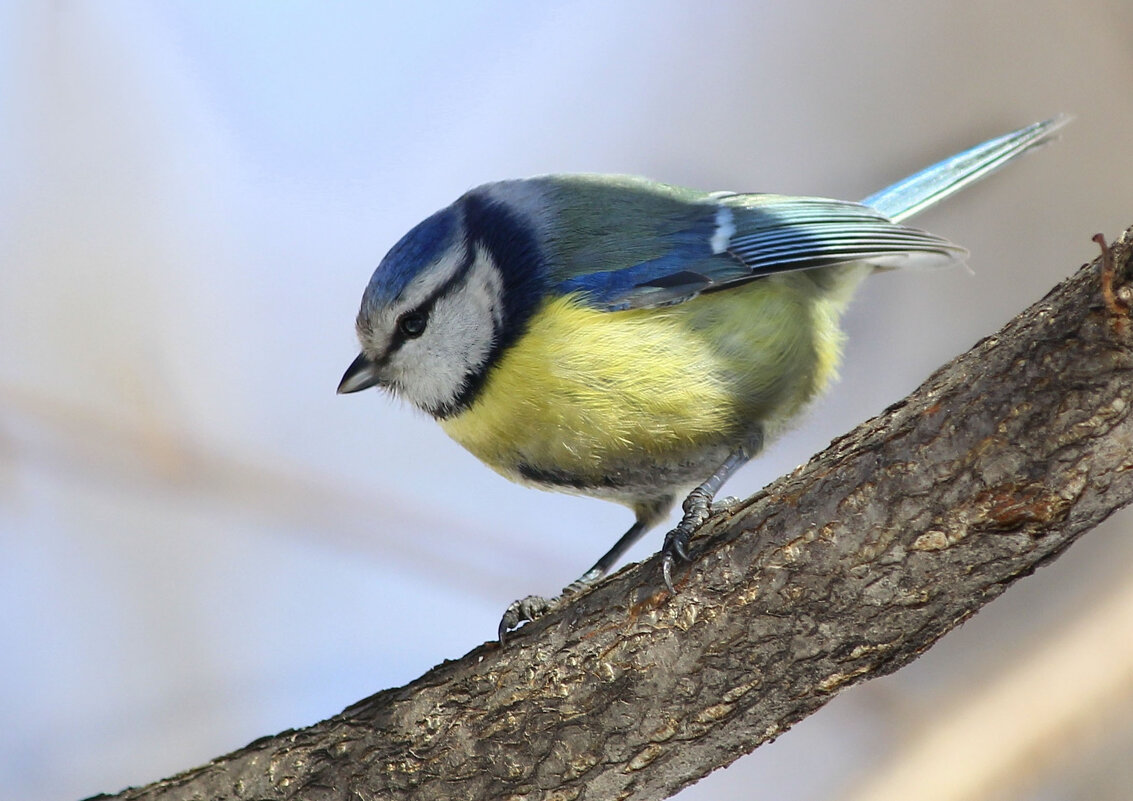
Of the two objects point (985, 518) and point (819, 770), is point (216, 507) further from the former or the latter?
point (985, 518)

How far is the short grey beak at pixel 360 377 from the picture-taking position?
1999 millimetres

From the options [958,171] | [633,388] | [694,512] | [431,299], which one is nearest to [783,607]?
[694,512]

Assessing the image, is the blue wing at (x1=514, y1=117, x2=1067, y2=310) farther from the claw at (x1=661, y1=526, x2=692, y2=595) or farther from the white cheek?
the claw at (x1=661, y1=526, x2=692, y2=595)

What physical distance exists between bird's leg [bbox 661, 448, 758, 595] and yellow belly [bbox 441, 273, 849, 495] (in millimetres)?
35

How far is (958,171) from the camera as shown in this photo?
88.2 inches

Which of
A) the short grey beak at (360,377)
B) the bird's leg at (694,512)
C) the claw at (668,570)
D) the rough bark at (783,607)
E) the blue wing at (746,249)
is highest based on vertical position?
the short grey beak at (360,377)

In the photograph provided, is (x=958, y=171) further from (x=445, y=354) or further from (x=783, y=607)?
(x=783, y=607)

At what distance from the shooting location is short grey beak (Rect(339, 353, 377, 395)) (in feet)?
6.56

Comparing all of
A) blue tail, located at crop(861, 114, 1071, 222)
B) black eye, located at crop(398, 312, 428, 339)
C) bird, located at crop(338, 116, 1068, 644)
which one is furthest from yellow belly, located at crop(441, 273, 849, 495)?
blue tail, located at crop(861, 114, 1071, 222)

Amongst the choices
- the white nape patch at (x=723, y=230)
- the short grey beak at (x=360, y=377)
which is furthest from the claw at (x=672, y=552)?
the short grey beak at (x=360, y=377)

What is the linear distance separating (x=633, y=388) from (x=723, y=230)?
1.47ft

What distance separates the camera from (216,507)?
8.92ft

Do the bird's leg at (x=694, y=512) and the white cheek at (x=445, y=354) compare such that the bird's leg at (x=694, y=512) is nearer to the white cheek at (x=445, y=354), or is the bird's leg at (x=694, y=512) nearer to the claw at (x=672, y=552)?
the claw at (x=672, y=552)

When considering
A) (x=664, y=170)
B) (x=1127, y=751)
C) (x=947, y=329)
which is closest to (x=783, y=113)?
(x=664, y=170)
